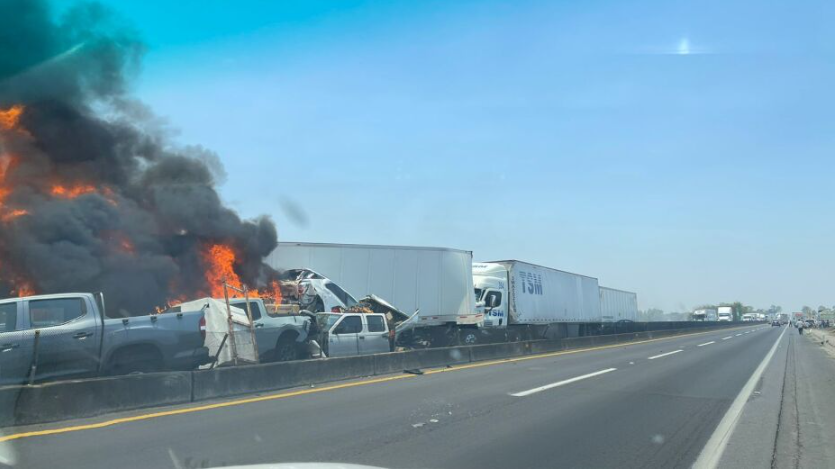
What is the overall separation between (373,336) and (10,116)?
1533cm

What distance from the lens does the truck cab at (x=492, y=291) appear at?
30.8 metres

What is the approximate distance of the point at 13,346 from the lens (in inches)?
402

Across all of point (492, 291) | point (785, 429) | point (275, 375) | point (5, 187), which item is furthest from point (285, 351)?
point (492, 291)

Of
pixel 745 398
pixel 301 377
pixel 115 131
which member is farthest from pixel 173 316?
pixel 115 131

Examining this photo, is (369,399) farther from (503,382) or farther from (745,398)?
(745,398)

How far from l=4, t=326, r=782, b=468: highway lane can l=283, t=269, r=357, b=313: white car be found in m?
8.11

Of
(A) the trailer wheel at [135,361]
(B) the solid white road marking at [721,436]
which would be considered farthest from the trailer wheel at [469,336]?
(A) the trailer wheel at [135,361]

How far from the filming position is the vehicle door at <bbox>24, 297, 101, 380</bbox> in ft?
35.1

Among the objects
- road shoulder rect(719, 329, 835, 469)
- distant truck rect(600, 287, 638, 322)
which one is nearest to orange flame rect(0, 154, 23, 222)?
road shoulder rect(719, 329, 835, 469)

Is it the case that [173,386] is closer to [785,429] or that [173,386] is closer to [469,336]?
[785,429]

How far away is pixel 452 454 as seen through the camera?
7.27 metres

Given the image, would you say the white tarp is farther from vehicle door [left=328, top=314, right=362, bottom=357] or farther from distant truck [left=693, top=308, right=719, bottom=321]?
distant truck [left=693, top=308, right=719, bottom=321]

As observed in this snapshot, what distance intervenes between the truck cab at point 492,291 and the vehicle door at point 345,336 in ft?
42.6

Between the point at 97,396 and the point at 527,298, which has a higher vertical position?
the point at 527,298
